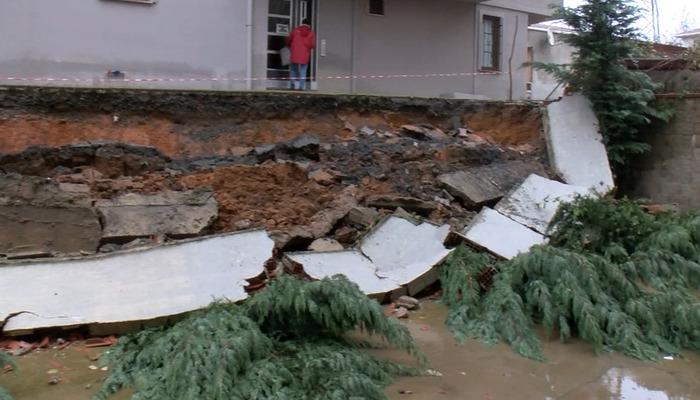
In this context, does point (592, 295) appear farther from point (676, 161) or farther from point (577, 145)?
point (676, 161)

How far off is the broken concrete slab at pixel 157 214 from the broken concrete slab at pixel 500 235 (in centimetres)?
289

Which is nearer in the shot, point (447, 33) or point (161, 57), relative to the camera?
point (161, 57)

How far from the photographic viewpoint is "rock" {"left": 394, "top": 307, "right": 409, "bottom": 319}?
6.41 metres

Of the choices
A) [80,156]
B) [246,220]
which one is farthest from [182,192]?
[80,156]

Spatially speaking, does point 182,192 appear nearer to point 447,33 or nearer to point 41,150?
point 41,150

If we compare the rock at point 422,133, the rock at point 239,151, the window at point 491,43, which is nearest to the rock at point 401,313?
the rock at point 239,151

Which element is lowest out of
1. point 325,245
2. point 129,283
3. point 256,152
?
point 129,283

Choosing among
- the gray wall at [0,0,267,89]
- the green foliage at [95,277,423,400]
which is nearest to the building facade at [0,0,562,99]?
the gray wall at [0,0,267,89]

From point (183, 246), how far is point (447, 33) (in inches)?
420

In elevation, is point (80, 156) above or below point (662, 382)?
above

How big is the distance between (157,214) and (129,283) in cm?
130

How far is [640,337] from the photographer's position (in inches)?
240

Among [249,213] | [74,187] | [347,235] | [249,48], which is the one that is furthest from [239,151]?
[249,48]

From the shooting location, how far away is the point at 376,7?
46.5ft
